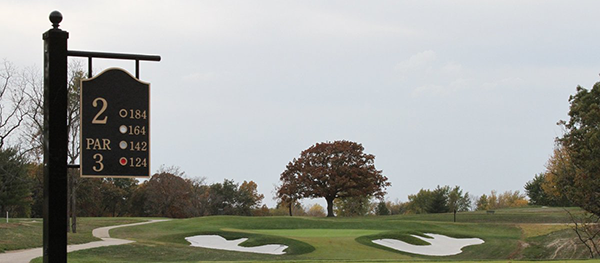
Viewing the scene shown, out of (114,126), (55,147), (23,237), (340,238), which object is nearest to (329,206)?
(340,238)

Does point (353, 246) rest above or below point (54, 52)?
below

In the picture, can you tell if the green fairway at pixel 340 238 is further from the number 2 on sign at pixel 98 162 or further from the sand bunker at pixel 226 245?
the number 2 on sign at pixel 98 162

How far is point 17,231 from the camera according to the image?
26.8m

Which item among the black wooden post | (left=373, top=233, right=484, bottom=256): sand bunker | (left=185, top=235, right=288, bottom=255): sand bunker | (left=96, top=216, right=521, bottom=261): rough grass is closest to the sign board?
the black wooden post

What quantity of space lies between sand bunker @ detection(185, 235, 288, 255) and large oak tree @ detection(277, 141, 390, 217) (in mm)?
19907

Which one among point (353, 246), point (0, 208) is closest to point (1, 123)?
point (353, 246)

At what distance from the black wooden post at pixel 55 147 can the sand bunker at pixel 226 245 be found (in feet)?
64.2

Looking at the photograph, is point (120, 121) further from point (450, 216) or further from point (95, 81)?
point (450, 216)

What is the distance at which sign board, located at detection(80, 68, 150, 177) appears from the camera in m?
6.06

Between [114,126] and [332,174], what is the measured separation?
4343cm

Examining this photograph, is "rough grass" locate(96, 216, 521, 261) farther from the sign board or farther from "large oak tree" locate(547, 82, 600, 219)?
the sign board

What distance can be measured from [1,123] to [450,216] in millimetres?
28064

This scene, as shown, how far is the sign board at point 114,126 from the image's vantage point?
19.9 ft

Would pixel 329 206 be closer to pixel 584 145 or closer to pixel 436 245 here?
pixel 436 245
